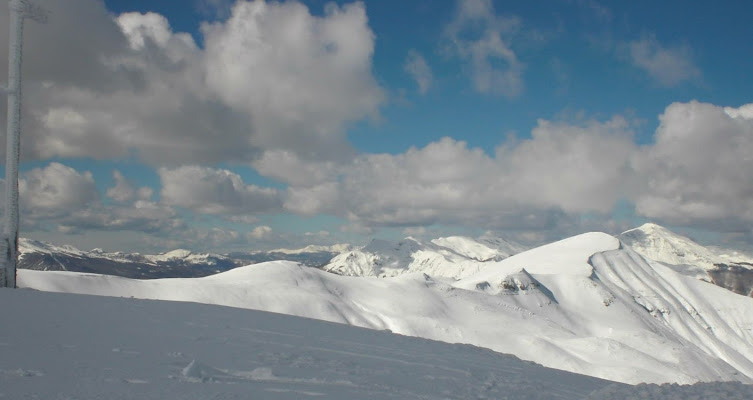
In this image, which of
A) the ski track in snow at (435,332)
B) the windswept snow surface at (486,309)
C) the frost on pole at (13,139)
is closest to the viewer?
the ski track in snow at (435,332)

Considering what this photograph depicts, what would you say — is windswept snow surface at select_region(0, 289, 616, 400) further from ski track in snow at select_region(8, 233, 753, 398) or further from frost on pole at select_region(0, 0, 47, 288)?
frost on pole at select_region(0, 0, 47, 288)

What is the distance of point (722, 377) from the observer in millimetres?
104125

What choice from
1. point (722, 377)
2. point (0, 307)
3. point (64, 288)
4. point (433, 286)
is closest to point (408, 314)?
point (433, 286)

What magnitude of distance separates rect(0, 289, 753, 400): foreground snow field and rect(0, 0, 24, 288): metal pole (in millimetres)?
7272

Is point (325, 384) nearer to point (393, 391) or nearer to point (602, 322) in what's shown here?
point (393, 391)

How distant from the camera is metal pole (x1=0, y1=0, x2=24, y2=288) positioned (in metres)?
21.5

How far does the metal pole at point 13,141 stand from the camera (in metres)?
21.5

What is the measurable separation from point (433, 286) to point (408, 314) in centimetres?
2488

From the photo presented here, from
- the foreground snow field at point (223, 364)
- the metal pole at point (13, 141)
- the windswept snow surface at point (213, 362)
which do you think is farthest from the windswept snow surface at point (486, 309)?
the foreground snow field at point (223, 364)

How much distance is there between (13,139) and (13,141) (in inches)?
3.9

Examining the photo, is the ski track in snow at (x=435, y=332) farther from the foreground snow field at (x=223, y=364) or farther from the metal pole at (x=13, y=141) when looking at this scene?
the metal pole at (x=13, y=141)

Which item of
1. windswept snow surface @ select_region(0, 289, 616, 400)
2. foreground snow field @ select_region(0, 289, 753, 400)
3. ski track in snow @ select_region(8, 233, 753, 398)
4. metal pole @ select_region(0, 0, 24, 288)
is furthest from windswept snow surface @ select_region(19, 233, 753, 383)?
foreground snow field @ select_region(0, 289, 753, 400)

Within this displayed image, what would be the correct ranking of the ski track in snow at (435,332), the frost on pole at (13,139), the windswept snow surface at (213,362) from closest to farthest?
the windswept snow surface at (213,362) < the ski track in snow at (435,332) < the frost on pole at (13,139)

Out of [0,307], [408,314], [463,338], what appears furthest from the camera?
[408,314]
